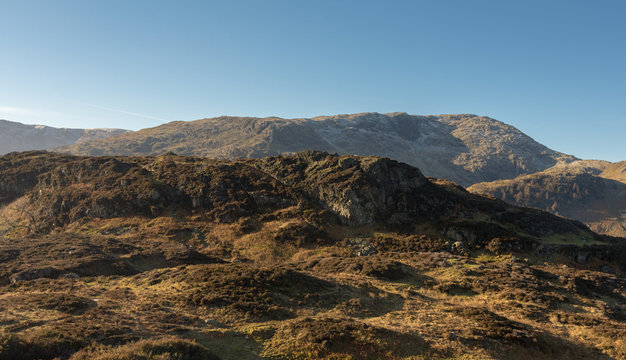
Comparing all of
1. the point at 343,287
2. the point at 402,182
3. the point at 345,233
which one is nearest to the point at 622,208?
the point at 402,182

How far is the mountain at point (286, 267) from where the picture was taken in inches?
673

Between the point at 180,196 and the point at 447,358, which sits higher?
the point at 180,196

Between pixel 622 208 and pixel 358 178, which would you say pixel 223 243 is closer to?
pixel 358 178

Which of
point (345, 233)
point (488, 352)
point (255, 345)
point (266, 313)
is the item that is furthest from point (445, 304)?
point (345, 233)

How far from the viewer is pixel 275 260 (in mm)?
38844

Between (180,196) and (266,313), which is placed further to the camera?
(180,196)

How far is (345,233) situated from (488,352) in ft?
88.4

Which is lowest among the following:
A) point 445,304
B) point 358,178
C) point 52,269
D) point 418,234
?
point 52,269

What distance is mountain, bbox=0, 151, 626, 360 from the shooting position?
1709cm

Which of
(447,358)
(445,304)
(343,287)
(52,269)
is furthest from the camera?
(52,269)

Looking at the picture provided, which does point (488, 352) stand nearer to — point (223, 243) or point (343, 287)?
point (343, 287)

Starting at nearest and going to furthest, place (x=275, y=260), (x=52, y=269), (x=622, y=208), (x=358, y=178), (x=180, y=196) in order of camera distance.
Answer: (x=52, y=269), (x=275, y=260), (x=358, y=178), (x=180, y=196), (x=622, y=208)

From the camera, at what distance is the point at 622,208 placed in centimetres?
18025

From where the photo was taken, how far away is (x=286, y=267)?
31.5 m
